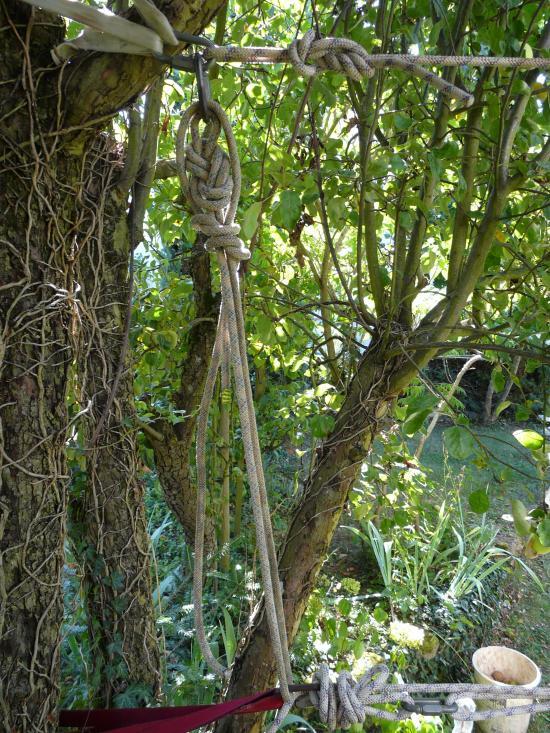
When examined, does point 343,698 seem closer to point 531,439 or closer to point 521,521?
point 521,521

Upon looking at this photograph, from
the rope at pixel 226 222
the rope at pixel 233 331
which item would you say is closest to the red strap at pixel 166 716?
the rope at pixel 233 331

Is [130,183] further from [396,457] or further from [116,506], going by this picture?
[396,457]

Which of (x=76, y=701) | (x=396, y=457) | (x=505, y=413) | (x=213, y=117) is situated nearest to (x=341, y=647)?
(x=396, y=457)

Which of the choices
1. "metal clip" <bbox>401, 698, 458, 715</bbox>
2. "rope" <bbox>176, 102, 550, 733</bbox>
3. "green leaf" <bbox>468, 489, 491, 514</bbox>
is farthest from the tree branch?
"metal clip" <bbox>401, 698, 458, 715</bbox>

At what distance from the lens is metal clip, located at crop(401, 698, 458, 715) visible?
0.84m

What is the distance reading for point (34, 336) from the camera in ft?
2.84

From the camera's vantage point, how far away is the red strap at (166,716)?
0.79 meters

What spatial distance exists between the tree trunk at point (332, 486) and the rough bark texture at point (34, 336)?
56 centimetres

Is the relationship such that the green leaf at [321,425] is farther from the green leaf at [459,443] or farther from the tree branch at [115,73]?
the tree branch at [115,73]

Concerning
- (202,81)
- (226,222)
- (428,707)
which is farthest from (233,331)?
(428,707)

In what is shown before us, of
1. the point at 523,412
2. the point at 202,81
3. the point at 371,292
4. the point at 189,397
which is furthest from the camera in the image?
the point at 189,397

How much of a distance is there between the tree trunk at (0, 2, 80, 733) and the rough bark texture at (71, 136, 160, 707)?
306 millimetres

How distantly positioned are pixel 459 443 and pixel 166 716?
0.66 m

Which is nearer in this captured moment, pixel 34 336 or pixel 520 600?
pixel 34 336
